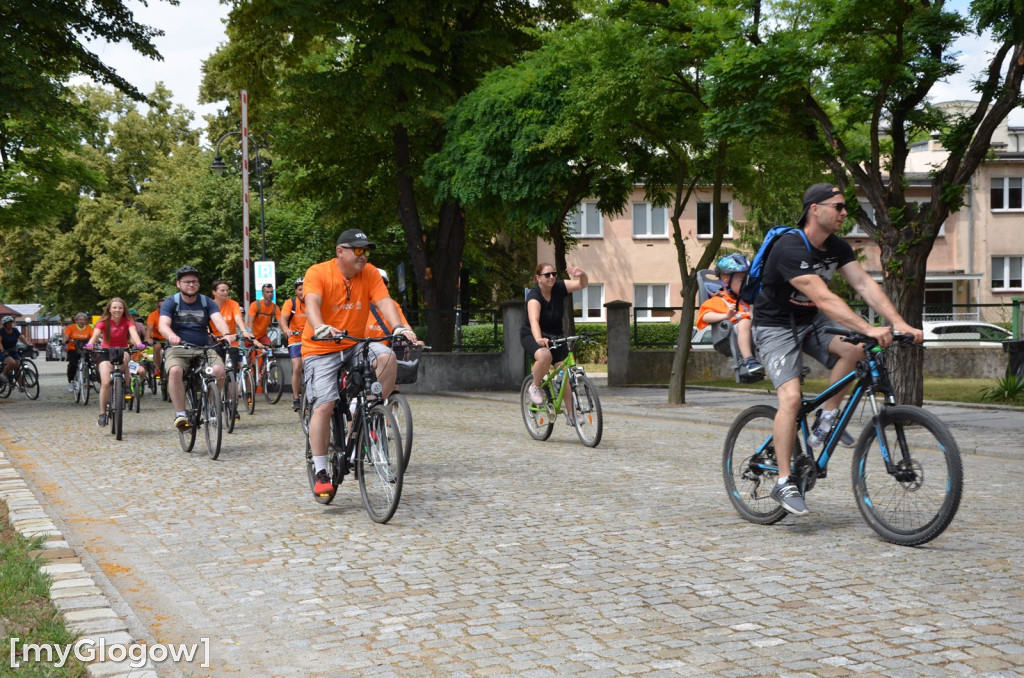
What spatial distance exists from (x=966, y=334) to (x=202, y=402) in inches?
825

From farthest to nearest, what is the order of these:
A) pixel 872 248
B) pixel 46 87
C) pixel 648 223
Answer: pixel 648 223
pixel 872 248
pixel 46 87

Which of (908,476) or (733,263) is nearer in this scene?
(908,476)

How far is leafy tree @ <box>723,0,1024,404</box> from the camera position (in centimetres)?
1305

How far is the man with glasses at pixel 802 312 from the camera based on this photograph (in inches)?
260

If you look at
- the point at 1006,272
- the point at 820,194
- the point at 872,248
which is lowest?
the point at 820,194

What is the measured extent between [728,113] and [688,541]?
8.81 metres

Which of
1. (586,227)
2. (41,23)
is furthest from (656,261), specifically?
(41,23)

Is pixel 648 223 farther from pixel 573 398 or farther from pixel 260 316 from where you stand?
pixel 573 398

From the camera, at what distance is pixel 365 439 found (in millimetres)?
7723

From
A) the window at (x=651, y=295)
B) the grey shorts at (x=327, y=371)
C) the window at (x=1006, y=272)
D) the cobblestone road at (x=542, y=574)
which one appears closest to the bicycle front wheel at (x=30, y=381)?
the cobblestone road at (x=542, y=574)

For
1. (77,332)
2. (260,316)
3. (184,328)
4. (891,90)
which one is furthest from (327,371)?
(77,332)

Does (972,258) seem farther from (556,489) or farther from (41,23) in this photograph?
(556,489)

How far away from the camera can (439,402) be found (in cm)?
2167

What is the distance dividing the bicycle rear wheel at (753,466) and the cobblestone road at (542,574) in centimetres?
13
